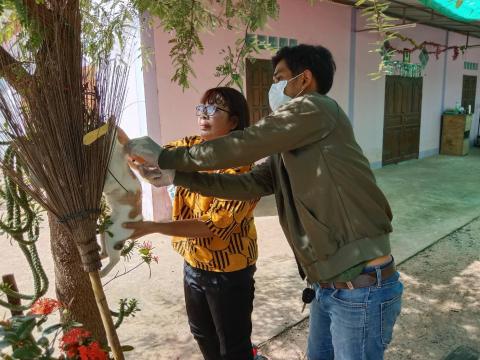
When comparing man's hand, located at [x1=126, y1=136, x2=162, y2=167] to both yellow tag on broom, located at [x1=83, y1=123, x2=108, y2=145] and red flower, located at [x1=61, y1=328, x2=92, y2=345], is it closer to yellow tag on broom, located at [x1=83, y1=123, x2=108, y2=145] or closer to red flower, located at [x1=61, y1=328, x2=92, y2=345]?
yellow tag on broom, located at [x1=83, y1=123, x2=108, y2=145]

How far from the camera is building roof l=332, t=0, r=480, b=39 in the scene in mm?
6441

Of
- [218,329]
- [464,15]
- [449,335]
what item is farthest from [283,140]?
[464,15]

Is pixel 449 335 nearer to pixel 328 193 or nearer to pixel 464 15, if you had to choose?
pixel 328 193

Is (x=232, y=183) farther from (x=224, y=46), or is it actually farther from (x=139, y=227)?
(x=224, y=46)

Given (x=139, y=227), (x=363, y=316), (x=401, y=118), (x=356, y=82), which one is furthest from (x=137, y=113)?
(x=401, y=118)

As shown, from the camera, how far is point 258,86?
593cm

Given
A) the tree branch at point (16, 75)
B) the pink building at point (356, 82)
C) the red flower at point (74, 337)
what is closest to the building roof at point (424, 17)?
the pink building at point (356, 82)

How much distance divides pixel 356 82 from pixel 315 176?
6.69 metres

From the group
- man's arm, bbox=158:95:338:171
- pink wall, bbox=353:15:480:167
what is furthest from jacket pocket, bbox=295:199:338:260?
pink wall, bbox=353:15:480:167

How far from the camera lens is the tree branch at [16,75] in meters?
1.05

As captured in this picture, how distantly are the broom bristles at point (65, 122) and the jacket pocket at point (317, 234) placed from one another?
0.63 metres

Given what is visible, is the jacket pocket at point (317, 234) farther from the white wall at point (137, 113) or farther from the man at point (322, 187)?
the white wall at point (137, 113)

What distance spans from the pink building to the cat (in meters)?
2.91

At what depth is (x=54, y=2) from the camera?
1.06 meters
